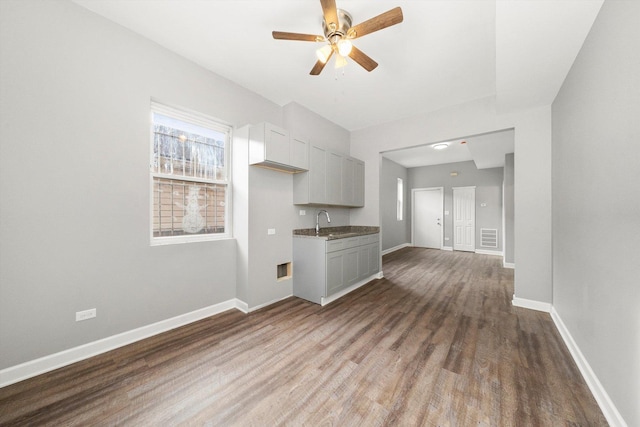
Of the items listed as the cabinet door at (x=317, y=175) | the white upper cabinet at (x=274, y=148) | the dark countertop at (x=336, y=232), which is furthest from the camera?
the cabinet door at (x=317, y=175)

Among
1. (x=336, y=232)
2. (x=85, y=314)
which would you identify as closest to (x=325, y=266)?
(x=336, y=232)

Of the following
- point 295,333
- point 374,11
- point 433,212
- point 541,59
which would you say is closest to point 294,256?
point 295,333

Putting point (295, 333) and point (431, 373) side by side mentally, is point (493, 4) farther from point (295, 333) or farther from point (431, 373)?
point (295, 333)

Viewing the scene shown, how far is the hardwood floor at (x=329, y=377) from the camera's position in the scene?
148 centimetres

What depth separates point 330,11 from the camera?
5.80ft

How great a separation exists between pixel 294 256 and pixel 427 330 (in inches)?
79.3

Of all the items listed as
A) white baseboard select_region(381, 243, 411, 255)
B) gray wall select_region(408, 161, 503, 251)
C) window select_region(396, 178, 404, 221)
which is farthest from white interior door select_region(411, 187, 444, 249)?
window select_region(396, 178, 404, 221)

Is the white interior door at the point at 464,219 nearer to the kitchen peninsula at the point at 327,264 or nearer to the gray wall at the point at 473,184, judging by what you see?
the gray wall at the point at 473,184

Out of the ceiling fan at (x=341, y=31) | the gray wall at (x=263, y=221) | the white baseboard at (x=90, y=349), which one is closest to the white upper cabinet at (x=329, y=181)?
the gray wall at (x=263, y=221)

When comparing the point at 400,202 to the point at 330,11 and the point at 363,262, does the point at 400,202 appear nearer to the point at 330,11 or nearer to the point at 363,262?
the point at 363,262

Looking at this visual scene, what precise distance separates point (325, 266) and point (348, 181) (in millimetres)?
1764

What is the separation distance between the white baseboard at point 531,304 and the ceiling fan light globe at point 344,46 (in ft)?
12.5

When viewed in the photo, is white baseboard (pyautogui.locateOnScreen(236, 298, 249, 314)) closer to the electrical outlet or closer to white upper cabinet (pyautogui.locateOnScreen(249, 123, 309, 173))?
the electrical outlet

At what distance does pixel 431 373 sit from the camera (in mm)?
1864
